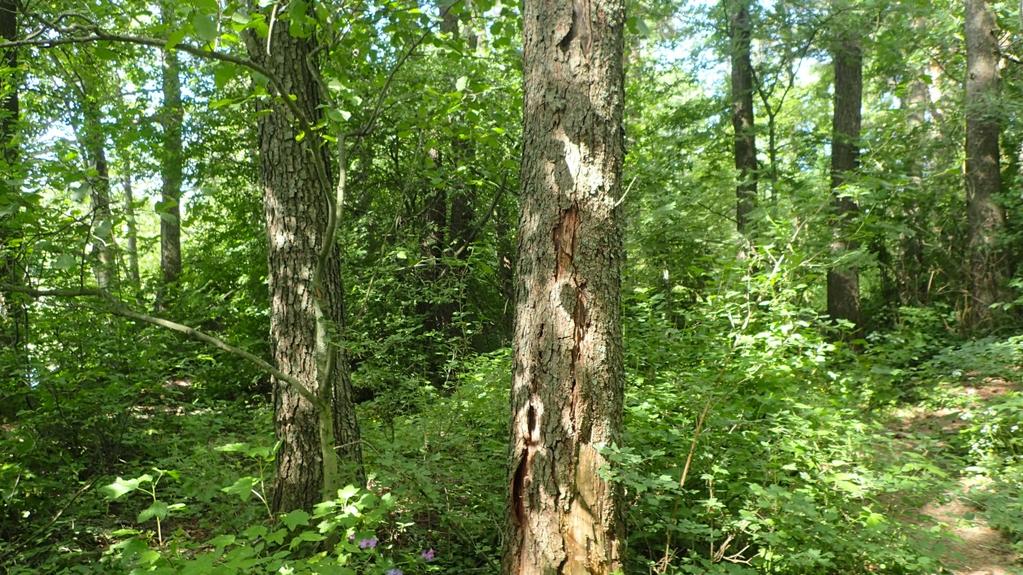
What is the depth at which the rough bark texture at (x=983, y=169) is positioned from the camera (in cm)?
830

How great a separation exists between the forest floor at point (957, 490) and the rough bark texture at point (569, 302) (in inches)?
67.2

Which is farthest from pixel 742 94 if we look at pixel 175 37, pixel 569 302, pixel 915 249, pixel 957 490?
pixel 175 37

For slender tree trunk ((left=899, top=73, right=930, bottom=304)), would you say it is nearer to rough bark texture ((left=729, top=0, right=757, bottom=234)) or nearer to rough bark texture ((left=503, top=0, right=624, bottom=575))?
rough bark texture ((left=729, top=0, right=757, bottom=234))

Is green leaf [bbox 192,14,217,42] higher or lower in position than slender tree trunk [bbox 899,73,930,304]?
higher

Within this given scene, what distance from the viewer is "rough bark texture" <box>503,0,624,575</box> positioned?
2680mm

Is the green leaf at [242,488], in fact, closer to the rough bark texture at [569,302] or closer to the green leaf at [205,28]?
the rough bark texture at [569,302]

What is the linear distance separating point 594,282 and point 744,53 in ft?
26.2

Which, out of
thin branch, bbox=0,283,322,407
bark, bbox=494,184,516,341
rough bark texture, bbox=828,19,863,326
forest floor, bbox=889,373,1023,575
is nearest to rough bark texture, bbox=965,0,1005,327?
rough bark texture, bbox=828,19,863,326

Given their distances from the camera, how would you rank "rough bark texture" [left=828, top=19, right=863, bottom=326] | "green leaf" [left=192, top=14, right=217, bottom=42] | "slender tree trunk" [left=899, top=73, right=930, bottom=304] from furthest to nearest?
"slender tree trunk" [left=899, top=73, right=930, bottom=304] < "rough bark texture" [left=828, top=19, right=863, bottom=326] < "green leaf" [left=192, top=14, right=217, bottom=42]

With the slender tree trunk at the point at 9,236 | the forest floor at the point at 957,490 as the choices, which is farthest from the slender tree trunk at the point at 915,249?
the slender tree trunk at the point at 9,236

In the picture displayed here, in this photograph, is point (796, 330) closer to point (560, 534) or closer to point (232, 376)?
point (560, 534)

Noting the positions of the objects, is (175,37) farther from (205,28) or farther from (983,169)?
(983,169)

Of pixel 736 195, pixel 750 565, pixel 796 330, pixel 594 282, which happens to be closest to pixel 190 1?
pixel 594 282

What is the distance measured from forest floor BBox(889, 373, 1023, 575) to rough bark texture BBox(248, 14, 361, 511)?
316 centimetres
